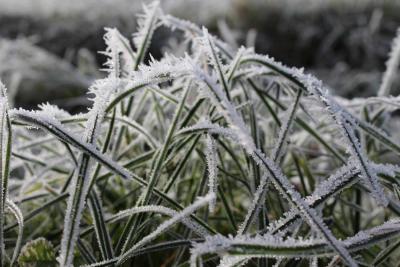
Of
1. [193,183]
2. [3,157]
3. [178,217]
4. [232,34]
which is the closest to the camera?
[178,217]

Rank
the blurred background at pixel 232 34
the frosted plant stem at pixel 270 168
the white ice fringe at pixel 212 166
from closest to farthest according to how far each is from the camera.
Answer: the frosted plant stem at pixel 270 168, the white ice fringe at pixel 212 166, the blurred background at pixel 232 34

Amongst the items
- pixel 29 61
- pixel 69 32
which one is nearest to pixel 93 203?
pixel 29 61

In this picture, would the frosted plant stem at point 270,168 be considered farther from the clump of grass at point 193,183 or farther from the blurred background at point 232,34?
the blurred background at point 232,34

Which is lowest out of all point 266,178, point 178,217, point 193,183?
point 178,217

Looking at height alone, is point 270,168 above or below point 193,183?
below

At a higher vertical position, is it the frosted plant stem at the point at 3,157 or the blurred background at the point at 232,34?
the blurred background at the point at 232,34

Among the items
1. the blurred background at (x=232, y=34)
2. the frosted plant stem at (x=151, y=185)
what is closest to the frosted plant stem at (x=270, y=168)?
the frosted plant stem at (x=151, y=185)

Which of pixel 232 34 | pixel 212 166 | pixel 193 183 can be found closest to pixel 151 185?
pixel 212 166

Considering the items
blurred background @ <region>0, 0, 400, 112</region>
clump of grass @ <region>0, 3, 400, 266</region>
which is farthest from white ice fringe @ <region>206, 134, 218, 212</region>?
blurred background @ <region>0, 0, 400, 112</region>

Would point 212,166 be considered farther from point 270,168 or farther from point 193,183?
point 193,183

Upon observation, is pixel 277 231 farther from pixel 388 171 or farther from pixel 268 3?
pixel 268 3
